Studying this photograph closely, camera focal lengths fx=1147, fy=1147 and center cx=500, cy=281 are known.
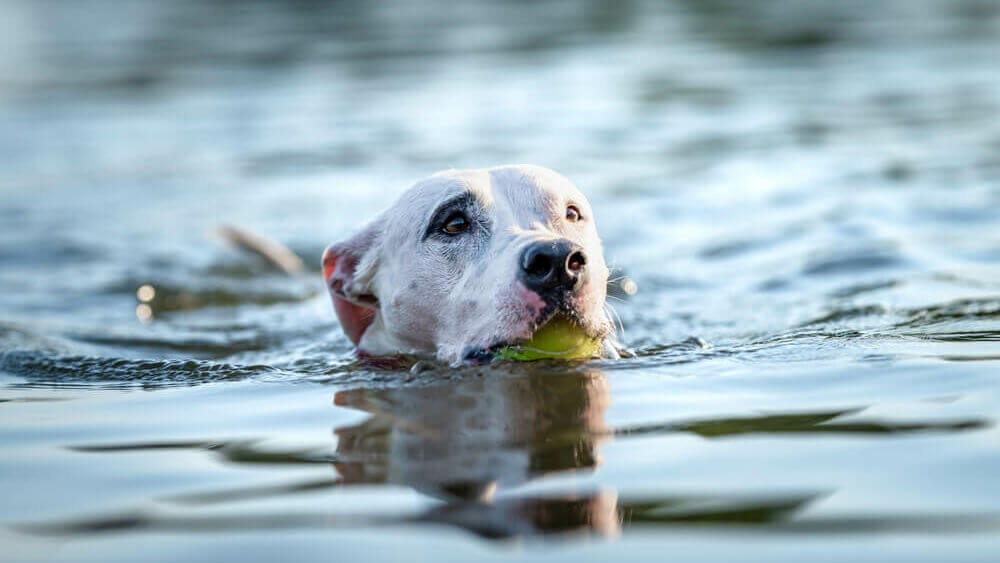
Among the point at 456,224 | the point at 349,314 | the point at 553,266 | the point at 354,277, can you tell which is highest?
the point at 456,224

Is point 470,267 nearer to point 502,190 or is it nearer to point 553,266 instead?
point 502,190

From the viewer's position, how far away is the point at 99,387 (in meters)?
5.05

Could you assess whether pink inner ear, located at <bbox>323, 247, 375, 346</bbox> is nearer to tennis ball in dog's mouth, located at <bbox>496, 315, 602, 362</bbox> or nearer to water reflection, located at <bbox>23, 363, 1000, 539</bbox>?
water reflection, located at <bbox>23, 363, 1000, 539</bbox>

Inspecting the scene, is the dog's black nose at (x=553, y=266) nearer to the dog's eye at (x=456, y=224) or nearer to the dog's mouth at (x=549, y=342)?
the dog's mouth at (x=549, y=342)

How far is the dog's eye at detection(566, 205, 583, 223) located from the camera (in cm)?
511

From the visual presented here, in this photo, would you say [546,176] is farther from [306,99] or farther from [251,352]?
[306,99]

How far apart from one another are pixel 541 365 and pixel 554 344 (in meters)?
0.16

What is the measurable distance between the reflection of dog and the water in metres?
0.01

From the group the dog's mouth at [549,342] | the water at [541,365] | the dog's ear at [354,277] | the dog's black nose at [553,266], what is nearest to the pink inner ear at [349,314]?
the dog's ear at [354,277]

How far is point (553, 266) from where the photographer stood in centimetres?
414

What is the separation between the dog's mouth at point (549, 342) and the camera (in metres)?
4.25

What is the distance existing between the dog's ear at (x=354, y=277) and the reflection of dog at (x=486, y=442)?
47.5 inches

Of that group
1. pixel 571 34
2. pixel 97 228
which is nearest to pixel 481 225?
pixel 97 228

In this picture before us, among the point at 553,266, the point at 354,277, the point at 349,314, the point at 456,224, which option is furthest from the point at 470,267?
the point at 349,314
